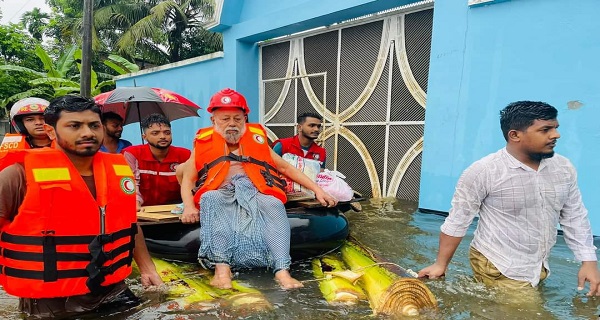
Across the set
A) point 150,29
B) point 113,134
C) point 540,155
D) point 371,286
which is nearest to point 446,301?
point 371,286

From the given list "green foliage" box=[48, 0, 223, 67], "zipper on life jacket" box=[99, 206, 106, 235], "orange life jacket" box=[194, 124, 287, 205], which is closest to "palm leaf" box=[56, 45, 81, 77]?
"green foliage" box=[48, 0, 223, 67]

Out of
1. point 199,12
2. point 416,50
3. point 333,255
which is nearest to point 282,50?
point 416,50

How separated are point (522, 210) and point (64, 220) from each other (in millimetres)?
2598

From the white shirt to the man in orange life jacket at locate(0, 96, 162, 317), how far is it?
2036 mm

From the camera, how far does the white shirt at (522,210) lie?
8.14ft

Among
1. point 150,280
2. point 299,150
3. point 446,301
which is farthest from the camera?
point 299,150

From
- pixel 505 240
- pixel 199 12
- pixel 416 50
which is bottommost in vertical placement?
pixel 505 240

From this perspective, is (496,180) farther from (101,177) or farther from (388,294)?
(101,177)

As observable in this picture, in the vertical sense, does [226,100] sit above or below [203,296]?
above

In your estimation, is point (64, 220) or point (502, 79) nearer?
point (64, 220)

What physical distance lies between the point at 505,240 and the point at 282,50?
271 inches

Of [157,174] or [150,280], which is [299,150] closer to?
[157,174]

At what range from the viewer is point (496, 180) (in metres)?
2.51

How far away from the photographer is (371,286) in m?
2.81
